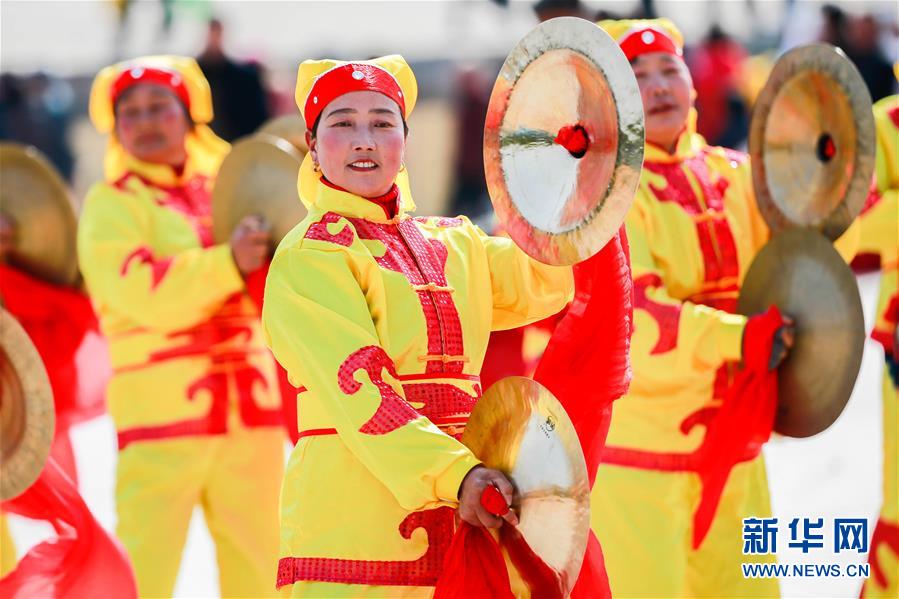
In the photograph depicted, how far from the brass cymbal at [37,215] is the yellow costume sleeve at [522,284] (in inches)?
108

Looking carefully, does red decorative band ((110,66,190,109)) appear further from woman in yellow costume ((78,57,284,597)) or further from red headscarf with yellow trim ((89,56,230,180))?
woman in yellow costume ((78,57,284,597))

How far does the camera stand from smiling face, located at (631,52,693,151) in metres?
5.66

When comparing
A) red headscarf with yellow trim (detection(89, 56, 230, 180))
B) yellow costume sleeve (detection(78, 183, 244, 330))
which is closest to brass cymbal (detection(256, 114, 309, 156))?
red headscarf with yellow trim (detection(89, 56, 230, 180))

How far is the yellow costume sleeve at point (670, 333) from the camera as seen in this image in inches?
208

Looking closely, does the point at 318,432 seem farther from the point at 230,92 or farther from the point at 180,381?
the point at 230,92

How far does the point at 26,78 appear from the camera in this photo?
46.0 ft

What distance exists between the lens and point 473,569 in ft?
12.3

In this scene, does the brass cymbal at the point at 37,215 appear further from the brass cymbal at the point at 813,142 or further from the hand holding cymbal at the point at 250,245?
the brass cymbal at the point at 813,142

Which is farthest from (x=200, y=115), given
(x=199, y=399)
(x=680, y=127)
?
(x=680, y=127)

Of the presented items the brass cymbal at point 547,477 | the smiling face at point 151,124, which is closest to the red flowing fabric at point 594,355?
the brass cymbal at point 547,477

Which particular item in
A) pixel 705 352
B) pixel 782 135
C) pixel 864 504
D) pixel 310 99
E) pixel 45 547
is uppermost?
pixel 310 99

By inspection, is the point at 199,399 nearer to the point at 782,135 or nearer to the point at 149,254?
the point at 149,254

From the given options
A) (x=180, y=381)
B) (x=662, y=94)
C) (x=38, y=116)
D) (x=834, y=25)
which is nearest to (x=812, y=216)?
(x=662, y=94)

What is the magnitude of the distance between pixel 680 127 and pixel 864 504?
245 cm
